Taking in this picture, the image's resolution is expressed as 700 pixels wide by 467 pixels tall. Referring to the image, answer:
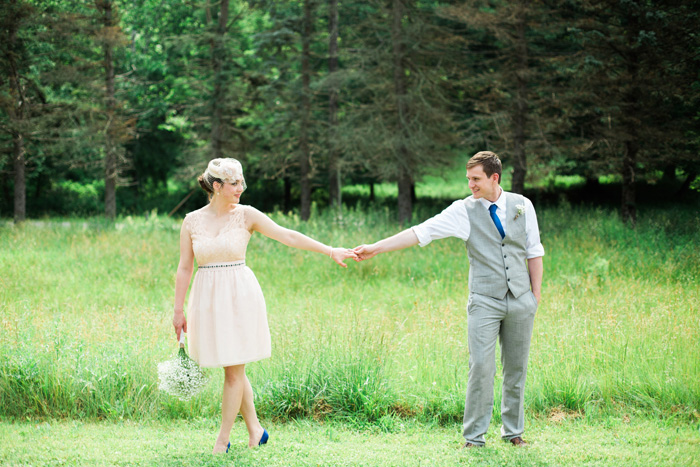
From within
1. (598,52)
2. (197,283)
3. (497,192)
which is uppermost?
(598,52)

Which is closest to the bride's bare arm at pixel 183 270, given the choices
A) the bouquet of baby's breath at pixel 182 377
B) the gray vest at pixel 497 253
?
the bouquet of baby's breath at pixel 182 377

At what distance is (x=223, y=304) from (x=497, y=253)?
201 centimetres

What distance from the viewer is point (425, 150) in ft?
61.3

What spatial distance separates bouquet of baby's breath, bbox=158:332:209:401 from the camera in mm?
4379

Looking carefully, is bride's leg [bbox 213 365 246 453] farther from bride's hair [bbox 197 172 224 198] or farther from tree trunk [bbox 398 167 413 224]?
tree trunk [bbox 398 167 413 224]

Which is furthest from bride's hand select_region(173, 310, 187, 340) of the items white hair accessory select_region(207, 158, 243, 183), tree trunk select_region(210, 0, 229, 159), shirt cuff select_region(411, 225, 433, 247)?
tree trunk select_region(210, 0, 229, 159)

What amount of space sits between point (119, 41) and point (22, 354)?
17.2 meters

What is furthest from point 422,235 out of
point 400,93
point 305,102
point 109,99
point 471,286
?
point 109,99

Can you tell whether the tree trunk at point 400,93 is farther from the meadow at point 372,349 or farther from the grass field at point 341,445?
the grass field at point 341,445

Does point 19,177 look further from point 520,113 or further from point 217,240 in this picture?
point 217,240

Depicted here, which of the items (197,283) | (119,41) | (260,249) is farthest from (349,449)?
(119,41)

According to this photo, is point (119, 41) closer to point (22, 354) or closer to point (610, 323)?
point (22, 354)

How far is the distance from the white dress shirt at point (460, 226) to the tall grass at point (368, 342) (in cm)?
162

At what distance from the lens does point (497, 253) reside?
437 cm
